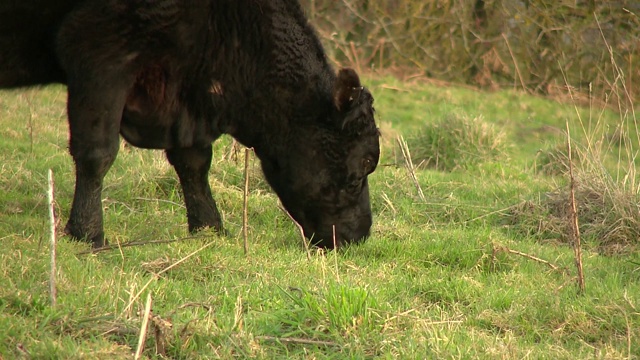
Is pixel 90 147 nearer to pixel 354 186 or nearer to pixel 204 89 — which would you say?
pixel 204 89

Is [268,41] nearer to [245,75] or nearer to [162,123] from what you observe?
[245,75]

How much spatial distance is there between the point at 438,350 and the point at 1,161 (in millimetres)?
4595

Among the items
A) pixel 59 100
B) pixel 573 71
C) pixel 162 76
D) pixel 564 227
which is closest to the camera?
pixel 162 76

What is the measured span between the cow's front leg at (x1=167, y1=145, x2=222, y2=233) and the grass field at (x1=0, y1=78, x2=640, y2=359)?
17 centimetres

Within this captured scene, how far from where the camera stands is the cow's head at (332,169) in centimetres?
581

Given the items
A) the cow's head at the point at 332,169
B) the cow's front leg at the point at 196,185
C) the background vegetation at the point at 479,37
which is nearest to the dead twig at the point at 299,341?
the cow's head at the point at 332,169

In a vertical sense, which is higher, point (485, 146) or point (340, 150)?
point (340, 150)

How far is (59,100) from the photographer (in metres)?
11.2

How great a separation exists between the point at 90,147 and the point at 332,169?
1484mm

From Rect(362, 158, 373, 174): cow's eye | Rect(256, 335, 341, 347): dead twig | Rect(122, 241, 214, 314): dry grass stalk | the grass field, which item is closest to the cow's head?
Rect(362, 158, 373, 174): cow's eye

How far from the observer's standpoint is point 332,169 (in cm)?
590

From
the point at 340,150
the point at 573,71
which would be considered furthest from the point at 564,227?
the point at 573,71

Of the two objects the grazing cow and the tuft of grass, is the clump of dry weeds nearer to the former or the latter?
the grazing cow

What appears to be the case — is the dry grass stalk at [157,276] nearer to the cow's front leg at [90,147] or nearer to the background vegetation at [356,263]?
the background vegetation at [356,263]
